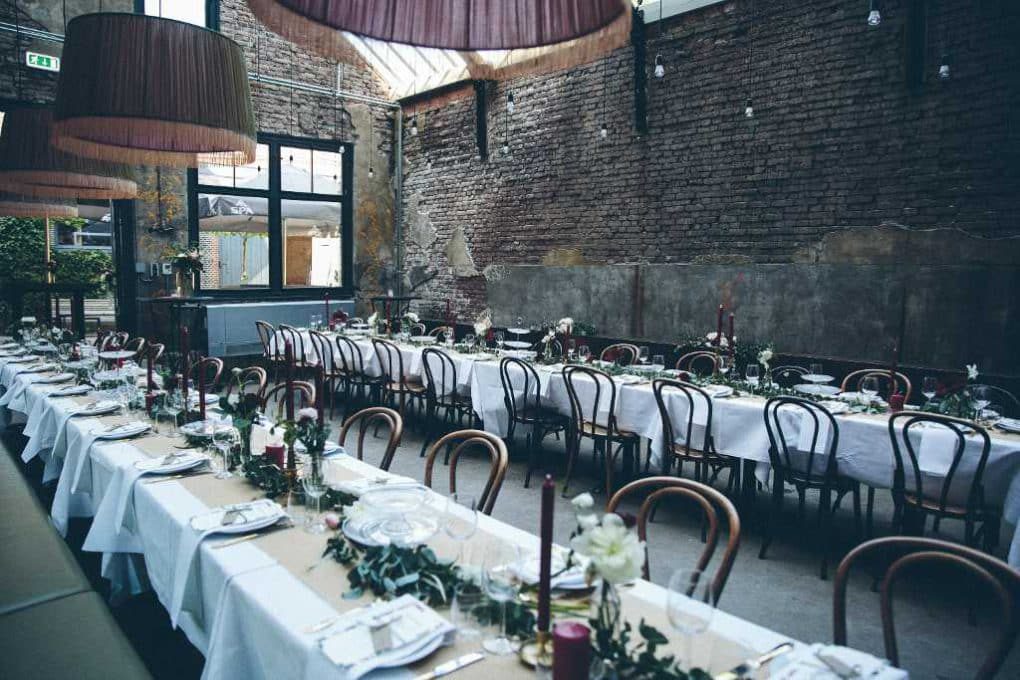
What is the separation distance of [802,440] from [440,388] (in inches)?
134

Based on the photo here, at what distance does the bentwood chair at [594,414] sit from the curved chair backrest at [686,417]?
1.16ft

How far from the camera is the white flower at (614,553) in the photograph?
1.10 metres

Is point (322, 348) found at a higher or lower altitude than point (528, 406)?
higher

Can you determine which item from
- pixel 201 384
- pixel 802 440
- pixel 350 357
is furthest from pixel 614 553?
A: pixel 350 357

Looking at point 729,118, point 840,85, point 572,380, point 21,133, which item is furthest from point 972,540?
point 21,133

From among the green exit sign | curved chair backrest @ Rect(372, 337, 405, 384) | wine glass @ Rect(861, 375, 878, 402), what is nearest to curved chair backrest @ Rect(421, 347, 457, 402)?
curved chair backrest @ Rect(372, 337, 405, 384)

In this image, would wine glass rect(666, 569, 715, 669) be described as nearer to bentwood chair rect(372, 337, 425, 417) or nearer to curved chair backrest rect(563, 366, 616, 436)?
curved chair backrest rect(563, 366, 616, 436)

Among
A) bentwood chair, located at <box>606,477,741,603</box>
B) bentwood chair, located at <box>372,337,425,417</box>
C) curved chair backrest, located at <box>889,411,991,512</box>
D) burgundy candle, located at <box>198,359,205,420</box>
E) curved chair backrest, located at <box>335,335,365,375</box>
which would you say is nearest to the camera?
bentwood chair, located at <box>606,477,741,603</box>

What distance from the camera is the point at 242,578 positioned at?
5.64 feet

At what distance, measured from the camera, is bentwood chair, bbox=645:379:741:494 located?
163 inches

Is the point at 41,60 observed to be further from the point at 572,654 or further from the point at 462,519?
the point at 572,654

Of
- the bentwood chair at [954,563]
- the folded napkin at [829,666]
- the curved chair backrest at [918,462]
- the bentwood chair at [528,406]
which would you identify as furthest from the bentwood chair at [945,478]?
the bentwood chair at [528,406]

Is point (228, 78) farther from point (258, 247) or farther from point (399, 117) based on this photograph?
point (399, 117)

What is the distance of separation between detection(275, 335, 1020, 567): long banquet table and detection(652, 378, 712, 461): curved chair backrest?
0.17 ft
